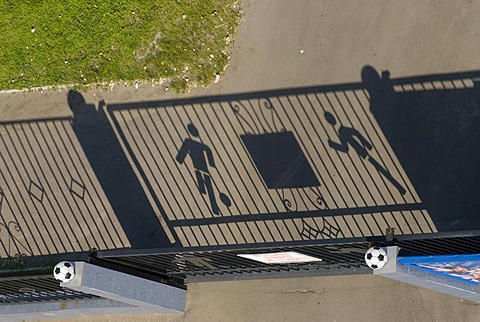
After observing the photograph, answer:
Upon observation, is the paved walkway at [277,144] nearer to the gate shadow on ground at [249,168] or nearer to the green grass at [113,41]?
the gate shadow on ground at [249,168]

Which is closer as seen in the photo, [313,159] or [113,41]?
[313,159]

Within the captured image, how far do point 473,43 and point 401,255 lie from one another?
5.42 metres

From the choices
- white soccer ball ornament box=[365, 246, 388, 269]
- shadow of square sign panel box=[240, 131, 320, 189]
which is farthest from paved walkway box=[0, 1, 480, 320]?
white soccer ball ornament box=[365, 246, 388, 269]

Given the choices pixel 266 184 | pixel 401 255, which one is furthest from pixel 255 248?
pixel 266 184

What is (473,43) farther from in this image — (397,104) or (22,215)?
(22,215)

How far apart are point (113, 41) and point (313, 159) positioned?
5320 millimetres

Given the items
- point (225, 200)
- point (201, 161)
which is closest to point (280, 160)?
Answer: point (225, 200)

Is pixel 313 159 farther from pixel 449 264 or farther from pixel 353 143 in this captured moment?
pixel 449 264

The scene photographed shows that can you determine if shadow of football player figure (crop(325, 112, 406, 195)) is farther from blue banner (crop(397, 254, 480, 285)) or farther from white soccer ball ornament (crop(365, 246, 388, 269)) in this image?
white soccer ball ornament (crop(365, 246, 388, 269))

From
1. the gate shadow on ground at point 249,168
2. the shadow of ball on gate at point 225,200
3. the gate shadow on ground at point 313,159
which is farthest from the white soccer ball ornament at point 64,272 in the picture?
the shadow of ball on gate at point 225,200

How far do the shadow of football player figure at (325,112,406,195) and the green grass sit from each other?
117 inches

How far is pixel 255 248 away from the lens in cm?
1341

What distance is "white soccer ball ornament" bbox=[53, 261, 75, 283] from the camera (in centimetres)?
1384

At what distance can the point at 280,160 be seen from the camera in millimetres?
16844
